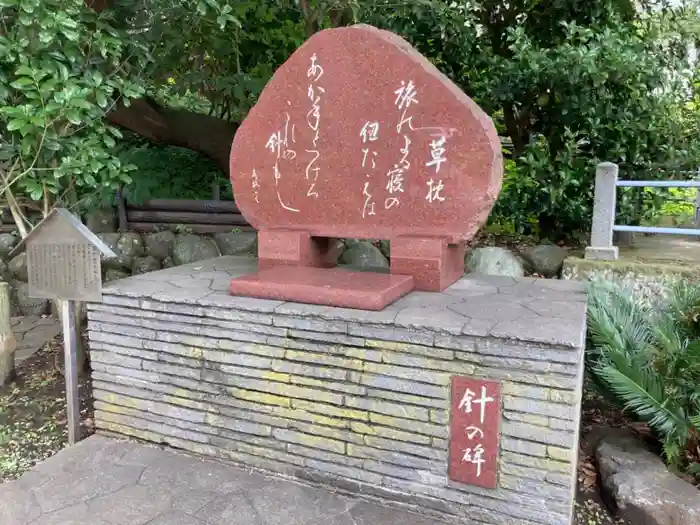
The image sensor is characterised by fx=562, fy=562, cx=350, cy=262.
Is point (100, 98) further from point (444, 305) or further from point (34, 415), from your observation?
point (444, 305)

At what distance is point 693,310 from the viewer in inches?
135

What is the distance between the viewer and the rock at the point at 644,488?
2740 mm

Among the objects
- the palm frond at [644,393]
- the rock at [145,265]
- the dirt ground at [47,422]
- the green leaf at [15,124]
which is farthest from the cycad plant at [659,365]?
the rock at [145,265]

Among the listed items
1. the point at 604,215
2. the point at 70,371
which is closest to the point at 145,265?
the point at 70,371

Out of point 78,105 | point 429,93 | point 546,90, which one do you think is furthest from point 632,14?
point 78,105

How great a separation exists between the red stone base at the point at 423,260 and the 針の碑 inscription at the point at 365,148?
3.3 inches

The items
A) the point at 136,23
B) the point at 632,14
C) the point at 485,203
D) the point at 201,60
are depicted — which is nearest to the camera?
the point at 485,203

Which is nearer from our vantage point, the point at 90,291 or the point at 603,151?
the point at 90,291

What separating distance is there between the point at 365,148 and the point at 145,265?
4090 mm

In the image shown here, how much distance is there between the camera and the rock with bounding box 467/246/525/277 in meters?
5.08

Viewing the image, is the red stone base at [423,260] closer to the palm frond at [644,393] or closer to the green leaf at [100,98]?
the palm frond at [644,393]

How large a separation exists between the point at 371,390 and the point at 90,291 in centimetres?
194

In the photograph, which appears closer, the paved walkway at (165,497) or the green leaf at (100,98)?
the paved walkway at (165,497)

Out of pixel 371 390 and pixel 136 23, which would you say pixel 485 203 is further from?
pixel 136 23
